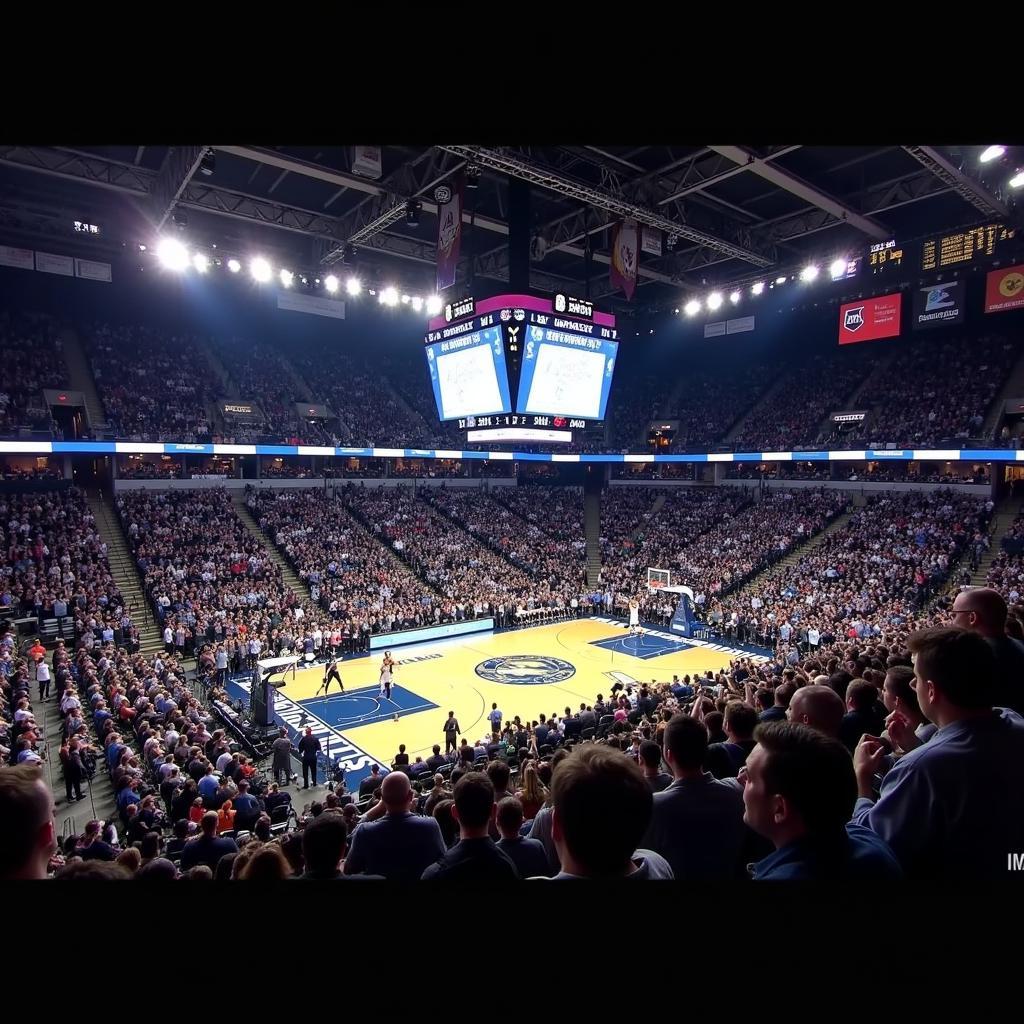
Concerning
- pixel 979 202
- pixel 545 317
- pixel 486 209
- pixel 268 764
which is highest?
pixel 486 209

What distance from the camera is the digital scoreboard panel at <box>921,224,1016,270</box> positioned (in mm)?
23109

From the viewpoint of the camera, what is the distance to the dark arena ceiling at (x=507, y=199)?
20344 millimetres

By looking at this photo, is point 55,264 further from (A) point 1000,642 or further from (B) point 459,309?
(A) point 1000,642

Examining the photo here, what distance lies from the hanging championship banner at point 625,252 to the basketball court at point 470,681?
13.7 meters

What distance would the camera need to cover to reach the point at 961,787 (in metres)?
2.44

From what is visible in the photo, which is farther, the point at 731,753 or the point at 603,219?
the point at 603,219

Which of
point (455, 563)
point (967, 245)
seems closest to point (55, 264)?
point (455, 563)

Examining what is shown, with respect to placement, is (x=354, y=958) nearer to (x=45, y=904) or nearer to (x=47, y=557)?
(x=45, y=904)

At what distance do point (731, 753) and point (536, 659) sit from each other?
18.8 m

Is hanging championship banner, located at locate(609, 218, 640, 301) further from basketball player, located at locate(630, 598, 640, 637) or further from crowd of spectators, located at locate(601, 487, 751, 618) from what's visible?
crowd of spectators, located at locate(601, 487, 751, 618)

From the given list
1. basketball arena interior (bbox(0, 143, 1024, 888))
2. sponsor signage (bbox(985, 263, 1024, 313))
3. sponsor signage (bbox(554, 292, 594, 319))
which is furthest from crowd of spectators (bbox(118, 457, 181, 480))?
sponsor signage (bbox(985, 263, 1024, 313))

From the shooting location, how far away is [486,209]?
87.8 feet

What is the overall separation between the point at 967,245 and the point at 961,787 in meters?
28.3

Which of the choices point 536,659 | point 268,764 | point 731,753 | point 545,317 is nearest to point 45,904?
point 731,753
